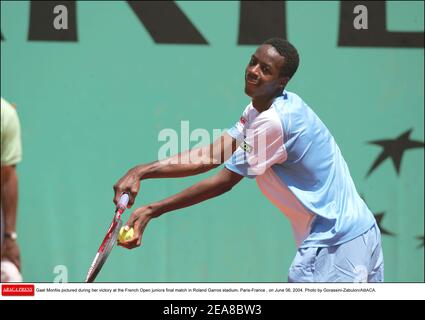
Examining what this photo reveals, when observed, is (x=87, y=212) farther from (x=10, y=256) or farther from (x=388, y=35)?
(x=388, y=35)

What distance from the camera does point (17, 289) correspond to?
466cm

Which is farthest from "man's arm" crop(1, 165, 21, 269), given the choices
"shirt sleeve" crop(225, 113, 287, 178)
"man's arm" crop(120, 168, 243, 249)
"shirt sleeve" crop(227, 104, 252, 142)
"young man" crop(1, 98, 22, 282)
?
"shirt sleeve" crop(225, 113, 287, 178)

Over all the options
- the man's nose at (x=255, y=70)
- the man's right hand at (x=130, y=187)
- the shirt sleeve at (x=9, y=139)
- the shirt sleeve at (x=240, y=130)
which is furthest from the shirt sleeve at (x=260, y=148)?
the shirt sleeve at (x=9, y=139)

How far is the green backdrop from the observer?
5.46 metres

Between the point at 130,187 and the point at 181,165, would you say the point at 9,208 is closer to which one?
Answer: the point at 130,187

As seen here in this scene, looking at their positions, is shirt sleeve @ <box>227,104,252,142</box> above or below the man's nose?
below

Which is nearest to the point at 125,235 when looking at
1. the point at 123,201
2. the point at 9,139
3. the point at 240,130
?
the point at 123,201

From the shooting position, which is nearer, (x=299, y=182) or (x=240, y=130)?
(x=299, y=182)

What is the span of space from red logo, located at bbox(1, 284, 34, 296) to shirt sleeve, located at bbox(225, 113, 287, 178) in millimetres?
1402

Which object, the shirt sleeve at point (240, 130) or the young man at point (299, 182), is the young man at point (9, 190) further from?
the shirt sleeve at point (240, 130)

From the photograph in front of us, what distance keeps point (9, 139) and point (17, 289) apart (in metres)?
0.80

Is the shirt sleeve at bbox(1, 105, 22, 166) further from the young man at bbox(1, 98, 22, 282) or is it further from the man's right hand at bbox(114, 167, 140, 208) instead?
the man's right hand at bbox(114, 167, 140, 208)

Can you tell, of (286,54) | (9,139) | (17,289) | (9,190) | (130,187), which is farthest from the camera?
(9,190)

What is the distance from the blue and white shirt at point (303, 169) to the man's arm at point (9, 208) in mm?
1392
